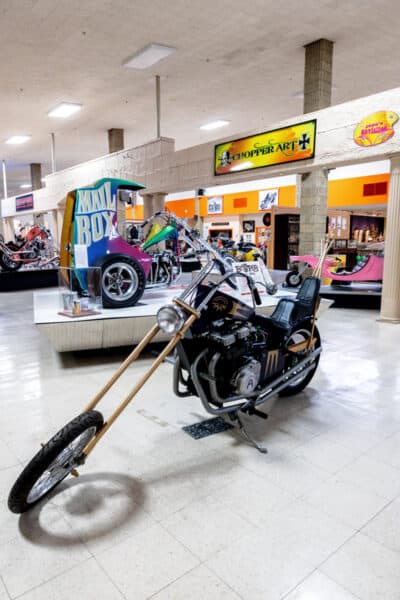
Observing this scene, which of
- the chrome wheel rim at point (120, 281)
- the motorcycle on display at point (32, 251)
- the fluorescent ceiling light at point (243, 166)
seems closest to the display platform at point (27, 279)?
the motorcycle on display at point (32, 251)

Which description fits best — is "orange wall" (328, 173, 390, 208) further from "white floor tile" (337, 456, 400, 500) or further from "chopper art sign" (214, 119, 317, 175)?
"white floor tile" (337, 456, 400, 500)

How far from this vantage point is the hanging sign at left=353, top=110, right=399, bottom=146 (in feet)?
18.2

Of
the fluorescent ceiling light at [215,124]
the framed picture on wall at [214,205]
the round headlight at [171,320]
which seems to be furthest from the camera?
the framed picture on wall at [214,205]

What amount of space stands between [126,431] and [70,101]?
9.48m

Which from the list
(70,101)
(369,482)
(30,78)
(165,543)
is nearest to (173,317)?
(165,543)

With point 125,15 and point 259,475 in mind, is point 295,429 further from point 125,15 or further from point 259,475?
point 125,15

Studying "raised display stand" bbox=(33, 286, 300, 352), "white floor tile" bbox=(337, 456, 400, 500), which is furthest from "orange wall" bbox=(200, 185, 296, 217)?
"white floor tile" bbox=(337, 456, 400, 500)

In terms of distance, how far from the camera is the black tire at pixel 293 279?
817 cm

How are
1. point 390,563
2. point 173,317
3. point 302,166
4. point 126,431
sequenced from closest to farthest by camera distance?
point 390,563 → point 173,317 → point 126,431 → point 302,166

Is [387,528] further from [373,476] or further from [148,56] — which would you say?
[148,56]

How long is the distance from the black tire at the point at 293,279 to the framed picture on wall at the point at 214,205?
7.19 metres

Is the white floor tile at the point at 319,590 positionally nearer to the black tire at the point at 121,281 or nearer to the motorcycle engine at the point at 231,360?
the motorcycle engine at the point at 231,360

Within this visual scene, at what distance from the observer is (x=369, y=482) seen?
217 cm

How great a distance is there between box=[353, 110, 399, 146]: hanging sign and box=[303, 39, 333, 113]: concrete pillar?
163cm
